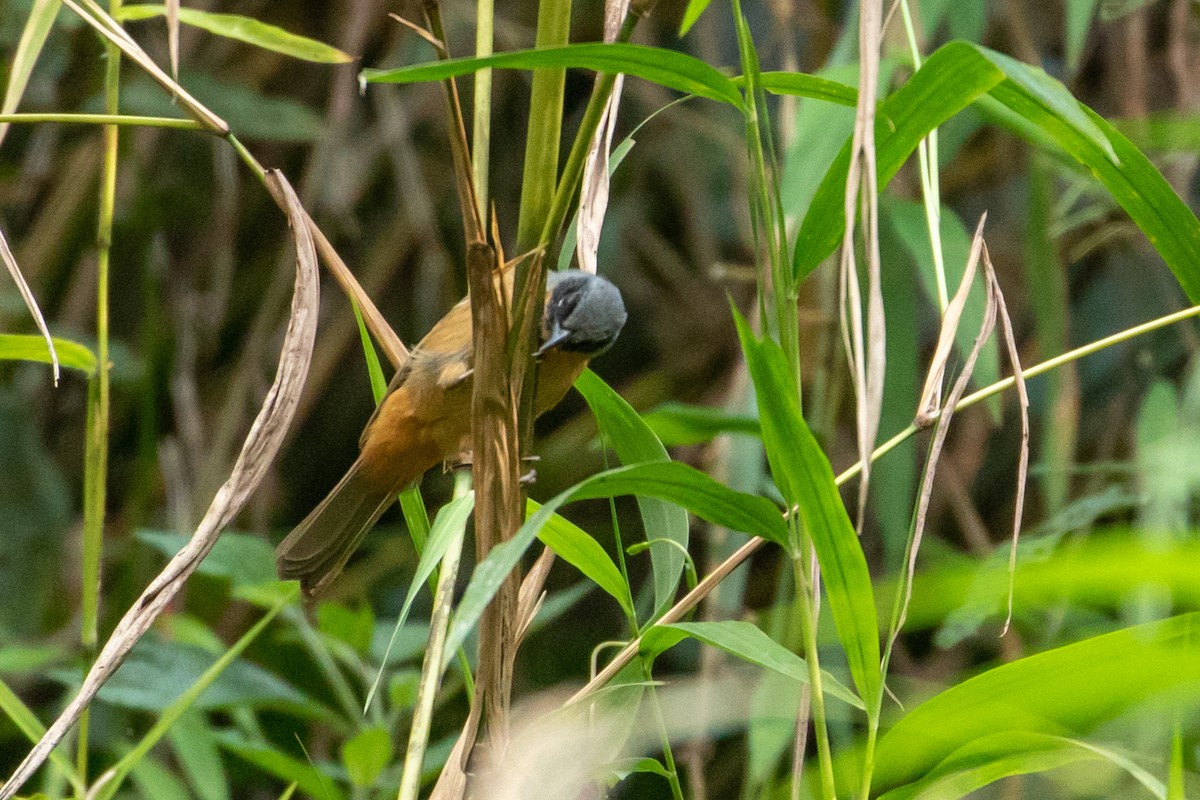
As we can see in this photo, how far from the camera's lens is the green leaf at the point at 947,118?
876 mm

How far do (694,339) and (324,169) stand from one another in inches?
43.9

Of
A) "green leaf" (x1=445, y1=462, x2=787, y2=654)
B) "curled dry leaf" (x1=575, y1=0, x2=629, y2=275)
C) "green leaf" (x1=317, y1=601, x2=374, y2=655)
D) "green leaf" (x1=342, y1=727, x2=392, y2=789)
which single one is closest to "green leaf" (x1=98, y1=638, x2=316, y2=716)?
"green leaf" (x1=317, y1=601, x2=374, y2=655)

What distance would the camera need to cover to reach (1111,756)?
0.89 metres

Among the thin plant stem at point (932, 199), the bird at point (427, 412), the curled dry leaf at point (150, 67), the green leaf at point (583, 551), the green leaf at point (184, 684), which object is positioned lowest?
the green leaf at point (184, 684)

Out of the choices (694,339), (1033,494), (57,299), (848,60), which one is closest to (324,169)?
(57,299)

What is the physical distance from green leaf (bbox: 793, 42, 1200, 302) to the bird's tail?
1.13m

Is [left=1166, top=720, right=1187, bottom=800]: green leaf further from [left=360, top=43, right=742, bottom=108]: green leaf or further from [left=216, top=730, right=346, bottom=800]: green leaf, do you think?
[left=216, top=730, right=346, bottom=800]: green leaf

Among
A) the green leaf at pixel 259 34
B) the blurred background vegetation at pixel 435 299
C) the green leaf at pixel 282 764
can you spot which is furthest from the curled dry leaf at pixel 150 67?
the blurred background vegetation at pixel 435 299

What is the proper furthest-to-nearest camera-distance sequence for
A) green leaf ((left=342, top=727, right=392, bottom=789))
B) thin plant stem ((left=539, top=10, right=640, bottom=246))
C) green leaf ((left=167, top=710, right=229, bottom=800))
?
1. green leaf ((left=167, top=710, right=229, bottom=800))
2. green leaf ((left=342, top=727, right=392, bottom=789))
3. thin plant stem ((left=539, top=10, right=640, bottom=246))

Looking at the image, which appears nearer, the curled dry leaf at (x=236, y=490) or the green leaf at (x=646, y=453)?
the curled dry leaf at (x=236, y=490)

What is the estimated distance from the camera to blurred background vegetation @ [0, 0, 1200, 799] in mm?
2736

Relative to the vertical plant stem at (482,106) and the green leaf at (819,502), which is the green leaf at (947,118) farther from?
the vertical plant stem at (482,106)

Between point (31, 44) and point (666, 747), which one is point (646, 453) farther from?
point (31, 44)

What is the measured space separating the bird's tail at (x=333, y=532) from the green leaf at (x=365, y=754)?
265mm
